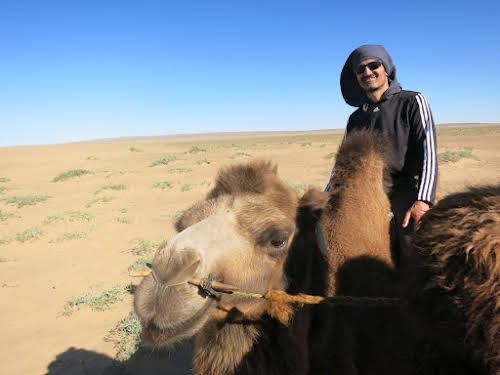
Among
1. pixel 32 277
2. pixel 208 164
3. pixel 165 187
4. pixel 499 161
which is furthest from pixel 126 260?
pixel 499 161

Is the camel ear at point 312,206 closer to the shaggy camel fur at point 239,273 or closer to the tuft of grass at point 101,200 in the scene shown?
the shaggy camel fur at point 239,273

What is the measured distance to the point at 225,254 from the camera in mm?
1828

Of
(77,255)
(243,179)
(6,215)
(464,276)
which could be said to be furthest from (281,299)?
(6,215)

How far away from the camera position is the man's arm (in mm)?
2385

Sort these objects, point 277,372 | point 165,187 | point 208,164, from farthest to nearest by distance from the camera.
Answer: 1. point 208,164
2. point 165,187
3. point 277,372

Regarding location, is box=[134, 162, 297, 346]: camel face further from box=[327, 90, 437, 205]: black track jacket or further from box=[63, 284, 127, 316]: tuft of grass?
box=[63, 284, 127, 316]: tuft of grass

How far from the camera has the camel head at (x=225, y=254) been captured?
1.66m

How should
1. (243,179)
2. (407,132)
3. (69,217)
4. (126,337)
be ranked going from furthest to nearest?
(69,217)
(126,337)
(407,132)
(243,179)

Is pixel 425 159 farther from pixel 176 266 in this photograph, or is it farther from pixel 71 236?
pixel 71 236

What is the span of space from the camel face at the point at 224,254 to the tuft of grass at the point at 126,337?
108 inches

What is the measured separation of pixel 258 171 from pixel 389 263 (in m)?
1.06

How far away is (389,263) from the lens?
6.81 feet

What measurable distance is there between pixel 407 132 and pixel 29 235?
10.3m

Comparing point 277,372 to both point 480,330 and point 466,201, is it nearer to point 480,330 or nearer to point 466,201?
point 480,330
